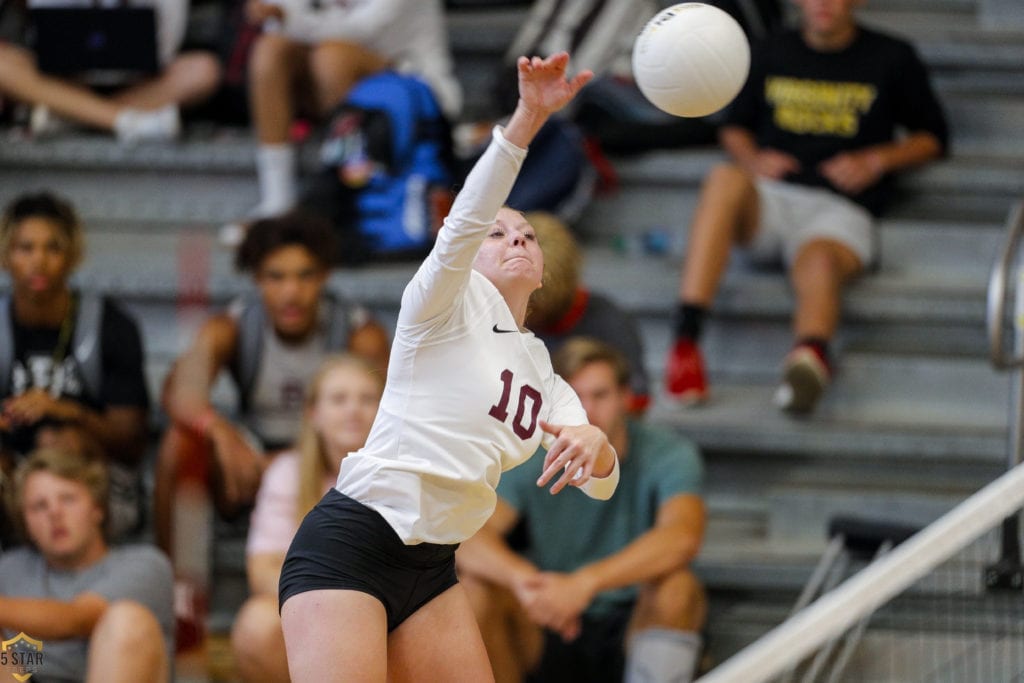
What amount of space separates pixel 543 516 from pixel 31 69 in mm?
2934

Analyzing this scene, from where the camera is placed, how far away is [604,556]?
3877 mm

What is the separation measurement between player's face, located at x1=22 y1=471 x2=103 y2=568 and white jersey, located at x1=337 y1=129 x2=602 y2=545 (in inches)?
56.9

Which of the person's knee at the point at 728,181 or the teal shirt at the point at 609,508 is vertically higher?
the person's knee at the point at 728,181

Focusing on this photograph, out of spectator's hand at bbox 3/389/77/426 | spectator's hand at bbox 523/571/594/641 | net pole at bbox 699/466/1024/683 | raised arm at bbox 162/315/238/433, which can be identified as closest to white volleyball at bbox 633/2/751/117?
net pole at bbox 699/466/1024/683

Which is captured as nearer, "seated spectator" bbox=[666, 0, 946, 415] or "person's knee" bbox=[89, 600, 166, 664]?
"person's knee" bbox=[89, 600, 166, 664]

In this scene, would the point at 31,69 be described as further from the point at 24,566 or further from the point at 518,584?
the point at 518,584

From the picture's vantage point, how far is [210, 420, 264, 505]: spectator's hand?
4012 millimetres

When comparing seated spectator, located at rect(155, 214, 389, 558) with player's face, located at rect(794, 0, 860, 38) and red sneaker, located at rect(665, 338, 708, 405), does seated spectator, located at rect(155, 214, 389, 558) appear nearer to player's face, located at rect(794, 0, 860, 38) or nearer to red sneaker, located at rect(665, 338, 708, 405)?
red sneaker, located at rect(665, 338, 708, 405)

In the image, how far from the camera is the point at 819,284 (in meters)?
4.57

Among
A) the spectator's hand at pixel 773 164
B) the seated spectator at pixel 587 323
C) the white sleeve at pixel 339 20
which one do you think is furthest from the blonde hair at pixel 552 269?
the white sleeve at pixel 339 20

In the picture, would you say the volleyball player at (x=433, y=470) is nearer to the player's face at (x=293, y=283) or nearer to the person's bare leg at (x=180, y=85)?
the player's face at (x=293, y=283)

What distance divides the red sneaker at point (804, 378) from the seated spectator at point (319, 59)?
Answer: 4.97 feet

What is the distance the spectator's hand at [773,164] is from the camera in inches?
196

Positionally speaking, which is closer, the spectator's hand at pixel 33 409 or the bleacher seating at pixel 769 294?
the spectator's hand at pixel 33 409
